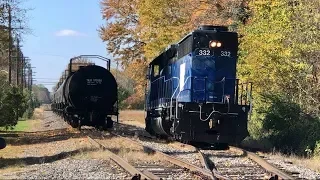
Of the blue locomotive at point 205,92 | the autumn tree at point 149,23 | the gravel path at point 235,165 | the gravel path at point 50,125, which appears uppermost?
the autumn tree at point 149,23

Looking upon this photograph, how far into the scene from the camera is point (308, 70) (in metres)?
18.5

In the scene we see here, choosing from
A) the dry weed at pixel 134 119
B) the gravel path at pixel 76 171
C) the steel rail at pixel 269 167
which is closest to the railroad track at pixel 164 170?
the gravel path at pixel 76 171

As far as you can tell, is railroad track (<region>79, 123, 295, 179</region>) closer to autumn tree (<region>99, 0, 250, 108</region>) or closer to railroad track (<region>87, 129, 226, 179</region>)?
railroad track (<region>87, 129, 226, 179</region>)

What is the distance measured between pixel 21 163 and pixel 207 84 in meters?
6.72

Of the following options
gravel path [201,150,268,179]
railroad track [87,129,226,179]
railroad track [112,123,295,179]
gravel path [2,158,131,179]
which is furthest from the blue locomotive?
gravel path [2,158,131,179]

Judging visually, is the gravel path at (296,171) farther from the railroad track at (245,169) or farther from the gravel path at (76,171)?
the gravel path at (76,171)

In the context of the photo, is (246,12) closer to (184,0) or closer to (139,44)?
(184,0)

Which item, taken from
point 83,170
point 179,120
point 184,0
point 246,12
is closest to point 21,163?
point 83,170

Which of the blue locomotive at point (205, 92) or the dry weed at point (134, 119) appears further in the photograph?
the dry weed at point (134, 119)

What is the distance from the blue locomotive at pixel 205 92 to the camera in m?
14.9

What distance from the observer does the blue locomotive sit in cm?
1485

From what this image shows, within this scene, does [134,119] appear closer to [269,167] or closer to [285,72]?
[285,72]

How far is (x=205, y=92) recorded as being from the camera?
16.1m

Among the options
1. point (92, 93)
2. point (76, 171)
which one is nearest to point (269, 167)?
point (76, 171)
